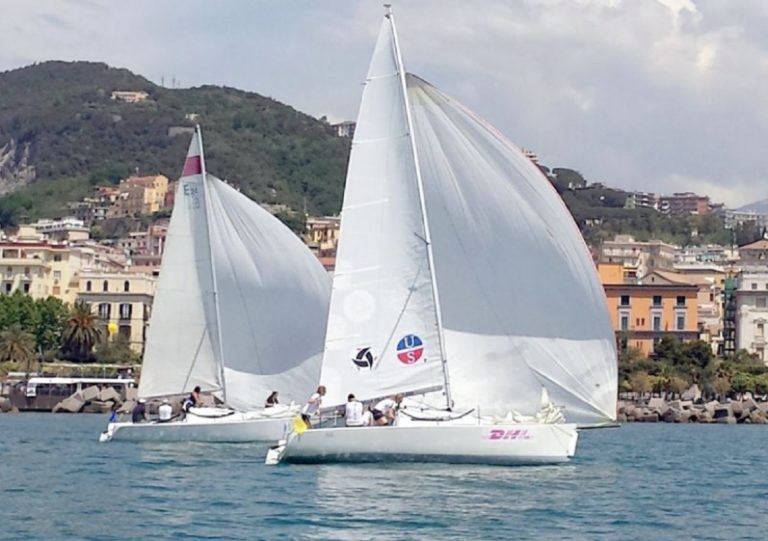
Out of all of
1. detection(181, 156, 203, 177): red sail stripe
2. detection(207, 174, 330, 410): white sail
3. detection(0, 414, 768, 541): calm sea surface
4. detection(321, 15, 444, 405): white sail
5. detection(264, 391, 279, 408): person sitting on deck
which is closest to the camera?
detection(0, 414, 768, 541): calm sea surface

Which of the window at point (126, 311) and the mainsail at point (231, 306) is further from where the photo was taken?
the window at point (126, 311)

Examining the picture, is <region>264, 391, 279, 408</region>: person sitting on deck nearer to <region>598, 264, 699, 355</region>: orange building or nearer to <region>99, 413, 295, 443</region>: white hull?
<region>99, 413, 295, 443</region>: white hull

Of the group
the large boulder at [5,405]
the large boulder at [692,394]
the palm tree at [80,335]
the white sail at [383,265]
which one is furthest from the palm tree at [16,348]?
the white sail at [383,265]

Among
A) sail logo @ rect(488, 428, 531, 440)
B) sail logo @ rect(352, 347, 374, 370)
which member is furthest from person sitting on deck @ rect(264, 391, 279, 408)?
sail logo @ rect(488, 428, 531, 440)

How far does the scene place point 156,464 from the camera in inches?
1388

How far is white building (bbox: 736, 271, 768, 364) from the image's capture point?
11844 centimetres

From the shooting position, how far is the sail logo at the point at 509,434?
30.5 metres

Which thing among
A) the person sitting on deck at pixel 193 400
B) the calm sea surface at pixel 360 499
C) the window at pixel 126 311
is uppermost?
the window at pixel 126 311

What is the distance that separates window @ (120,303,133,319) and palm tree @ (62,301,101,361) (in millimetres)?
12570

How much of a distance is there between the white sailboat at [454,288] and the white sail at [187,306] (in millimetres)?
13206

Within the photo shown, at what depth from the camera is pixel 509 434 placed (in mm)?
30547

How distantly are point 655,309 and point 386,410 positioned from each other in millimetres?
86049

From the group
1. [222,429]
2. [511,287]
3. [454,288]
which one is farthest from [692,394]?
[511,287]

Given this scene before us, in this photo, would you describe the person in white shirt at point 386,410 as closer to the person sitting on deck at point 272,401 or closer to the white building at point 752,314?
the person sitting on deck at point 272,401
